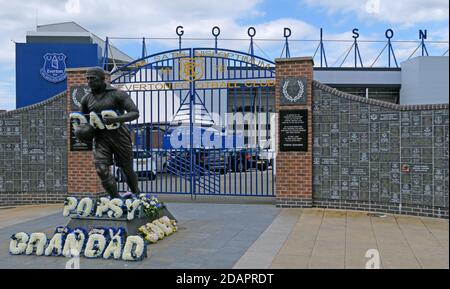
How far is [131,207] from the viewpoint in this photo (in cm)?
673

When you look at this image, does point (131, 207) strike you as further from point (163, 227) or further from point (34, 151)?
point (34, 151)

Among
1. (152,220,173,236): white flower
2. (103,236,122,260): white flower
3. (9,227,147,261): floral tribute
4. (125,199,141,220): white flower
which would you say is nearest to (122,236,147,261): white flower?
(9,227,147,261): floral tribute

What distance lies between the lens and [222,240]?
6914 mm

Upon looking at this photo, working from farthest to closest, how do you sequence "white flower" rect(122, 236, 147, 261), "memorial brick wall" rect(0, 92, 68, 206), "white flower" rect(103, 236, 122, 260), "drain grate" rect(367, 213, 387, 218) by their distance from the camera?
"memorial brick wall" rect(0, 92, 68, 206), "drain grate" rect(367, 213, 387, 218), "white flower" rect(103, 236, 122, 260), "white flower" rect(122, 236, 147, 261)

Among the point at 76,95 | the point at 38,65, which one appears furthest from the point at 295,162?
the point at 38,65

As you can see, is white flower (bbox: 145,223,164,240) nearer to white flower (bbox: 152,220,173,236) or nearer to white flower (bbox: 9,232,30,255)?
white flower (bbox: 152,220,173,236)

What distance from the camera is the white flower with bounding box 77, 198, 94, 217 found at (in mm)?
6844

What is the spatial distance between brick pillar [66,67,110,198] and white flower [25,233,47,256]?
4.69 m

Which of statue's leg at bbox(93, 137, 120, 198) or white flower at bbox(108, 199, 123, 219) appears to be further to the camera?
statue's leg at bbox(93, 137, 120, 198)

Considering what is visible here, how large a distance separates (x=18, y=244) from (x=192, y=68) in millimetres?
5932

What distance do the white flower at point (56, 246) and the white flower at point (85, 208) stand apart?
671mm

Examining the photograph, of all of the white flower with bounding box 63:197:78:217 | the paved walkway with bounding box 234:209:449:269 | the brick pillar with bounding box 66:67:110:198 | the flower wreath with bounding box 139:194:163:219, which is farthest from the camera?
the brick pillar with bounding box 66:67:110:198

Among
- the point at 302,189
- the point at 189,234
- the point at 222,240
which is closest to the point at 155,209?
the point at 189,234

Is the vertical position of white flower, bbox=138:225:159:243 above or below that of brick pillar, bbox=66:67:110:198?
below
